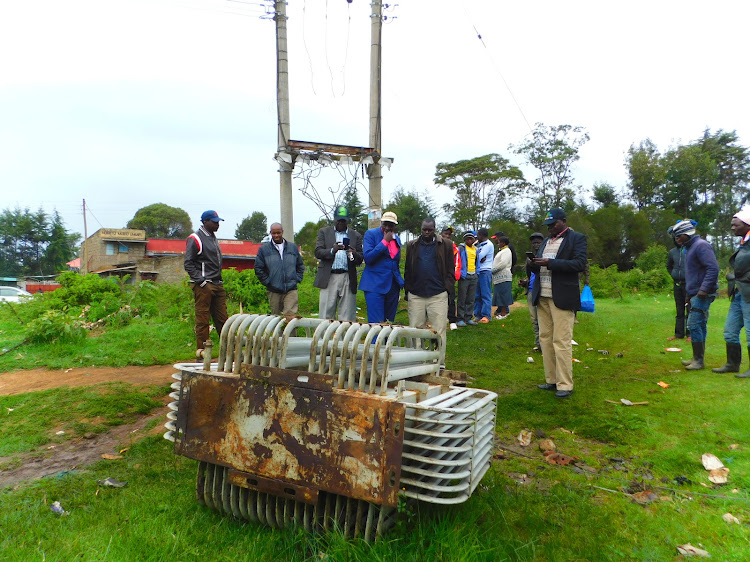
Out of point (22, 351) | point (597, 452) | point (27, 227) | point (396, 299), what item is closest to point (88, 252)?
point (27, 227)

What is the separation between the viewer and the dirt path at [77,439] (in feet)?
10.8

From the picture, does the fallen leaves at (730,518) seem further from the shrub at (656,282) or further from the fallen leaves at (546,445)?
the shrub at (656,282)

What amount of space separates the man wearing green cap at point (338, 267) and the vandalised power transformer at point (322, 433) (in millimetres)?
3713

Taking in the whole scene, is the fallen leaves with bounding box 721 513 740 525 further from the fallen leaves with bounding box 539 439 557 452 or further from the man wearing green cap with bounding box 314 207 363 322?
the man wearing green cap with bounding box 314 207 363 322

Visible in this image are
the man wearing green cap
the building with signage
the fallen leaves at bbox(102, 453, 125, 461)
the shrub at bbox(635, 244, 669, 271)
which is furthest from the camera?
the building with signage

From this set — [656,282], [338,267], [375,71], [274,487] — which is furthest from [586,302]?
[656,282]

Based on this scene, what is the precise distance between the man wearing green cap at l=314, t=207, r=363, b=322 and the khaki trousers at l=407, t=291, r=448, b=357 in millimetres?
1012

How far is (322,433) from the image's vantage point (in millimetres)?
2072

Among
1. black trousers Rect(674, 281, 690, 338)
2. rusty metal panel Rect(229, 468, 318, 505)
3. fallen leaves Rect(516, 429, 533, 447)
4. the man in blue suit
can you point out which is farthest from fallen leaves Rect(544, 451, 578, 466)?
black trousers Rect(674, 281, 690, 338)

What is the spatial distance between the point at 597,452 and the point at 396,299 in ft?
9.79

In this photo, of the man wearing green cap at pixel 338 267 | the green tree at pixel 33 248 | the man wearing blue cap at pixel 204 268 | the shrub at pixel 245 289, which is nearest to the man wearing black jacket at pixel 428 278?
the man wearing green cap at pixel 338 267

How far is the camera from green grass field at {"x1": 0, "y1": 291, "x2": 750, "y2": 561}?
2.19 m

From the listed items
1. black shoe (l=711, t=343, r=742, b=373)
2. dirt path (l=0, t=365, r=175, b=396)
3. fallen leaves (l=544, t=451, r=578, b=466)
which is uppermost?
black shoe (l=711, t=343, r=742, b=373)

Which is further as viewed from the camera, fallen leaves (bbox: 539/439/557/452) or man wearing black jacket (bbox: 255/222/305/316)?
man wearing black jacket (bbox: 255/222/305/316)
